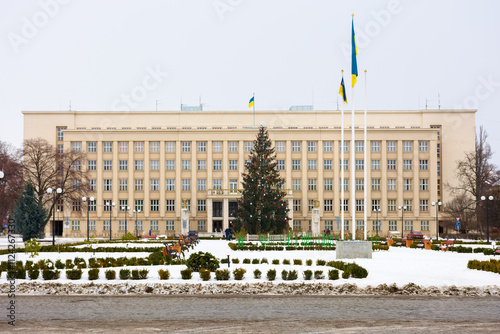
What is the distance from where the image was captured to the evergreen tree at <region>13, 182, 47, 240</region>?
2266 inches

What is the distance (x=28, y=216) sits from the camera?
5778cm

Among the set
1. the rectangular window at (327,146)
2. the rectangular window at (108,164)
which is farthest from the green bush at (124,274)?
the rectangular window at (327,146)

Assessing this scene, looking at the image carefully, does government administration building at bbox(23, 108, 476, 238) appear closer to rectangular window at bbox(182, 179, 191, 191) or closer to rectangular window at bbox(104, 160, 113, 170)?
rectangular window at bbox(104, 160, 113, 170)

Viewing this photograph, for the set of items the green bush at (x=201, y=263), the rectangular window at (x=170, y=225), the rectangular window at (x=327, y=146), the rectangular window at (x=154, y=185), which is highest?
the rectangular window at (x=327, y=146)

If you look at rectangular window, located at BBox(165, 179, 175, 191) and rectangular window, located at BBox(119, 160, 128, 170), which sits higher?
rectangular window, located at BBox(119, 160, 128, 170)

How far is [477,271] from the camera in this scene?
22812 millimetres

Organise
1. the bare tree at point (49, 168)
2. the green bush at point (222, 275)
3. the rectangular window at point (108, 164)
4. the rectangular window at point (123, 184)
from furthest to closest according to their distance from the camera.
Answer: the rectangular window at point (108, 164), the rectangular window at point (123, 184), the bare tree at point (49, 168), the green bush at point (222, 275)

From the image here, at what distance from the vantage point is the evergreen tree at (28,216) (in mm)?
57562

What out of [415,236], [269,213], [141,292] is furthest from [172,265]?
[415,236]

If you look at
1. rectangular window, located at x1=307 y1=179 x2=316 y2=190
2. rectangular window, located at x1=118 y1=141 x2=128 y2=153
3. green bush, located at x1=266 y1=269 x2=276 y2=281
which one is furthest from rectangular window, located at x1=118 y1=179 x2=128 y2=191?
green bush, located at x1=266 y1=269 x2=276 y2=281

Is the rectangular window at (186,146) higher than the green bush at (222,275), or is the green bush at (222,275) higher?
the rectangular window at (186,146)

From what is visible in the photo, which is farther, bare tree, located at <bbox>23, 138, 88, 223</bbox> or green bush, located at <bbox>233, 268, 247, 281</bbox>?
bare tree, located at <bbox>23, 138, 88, 223</bbox>

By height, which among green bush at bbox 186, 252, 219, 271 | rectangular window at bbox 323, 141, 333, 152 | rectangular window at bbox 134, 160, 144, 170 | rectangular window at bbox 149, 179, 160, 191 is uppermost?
rectangular window at bbox 323, 141, 333, 152

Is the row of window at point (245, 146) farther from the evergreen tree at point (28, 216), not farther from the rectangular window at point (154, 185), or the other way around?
the evergreen tree at point (28, 216)
